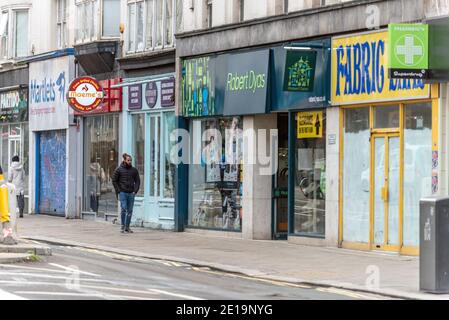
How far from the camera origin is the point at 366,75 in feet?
68.8

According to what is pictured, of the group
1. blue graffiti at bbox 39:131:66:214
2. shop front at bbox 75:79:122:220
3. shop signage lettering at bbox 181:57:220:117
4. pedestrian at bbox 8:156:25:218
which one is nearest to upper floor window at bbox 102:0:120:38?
shop front at bbox 75:79:122:220

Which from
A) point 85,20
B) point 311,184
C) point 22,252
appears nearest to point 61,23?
point 85,20

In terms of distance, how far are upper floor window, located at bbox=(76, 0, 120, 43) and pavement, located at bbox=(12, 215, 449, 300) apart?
6113mm

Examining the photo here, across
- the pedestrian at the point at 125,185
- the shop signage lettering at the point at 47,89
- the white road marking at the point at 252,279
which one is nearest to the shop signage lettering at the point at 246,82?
the pedestrian at the point at 125,185

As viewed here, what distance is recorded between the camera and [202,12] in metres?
26.9

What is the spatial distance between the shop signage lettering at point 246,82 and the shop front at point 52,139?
9.33 m

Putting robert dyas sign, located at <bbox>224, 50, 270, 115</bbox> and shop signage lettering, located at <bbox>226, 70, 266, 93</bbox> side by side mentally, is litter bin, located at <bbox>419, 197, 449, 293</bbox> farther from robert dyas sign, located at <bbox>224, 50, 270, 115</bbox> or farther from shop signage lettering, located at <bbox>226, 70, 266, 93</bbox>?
shop signage lettering, located at <bbox>226, 70, 266, 93</bbox>

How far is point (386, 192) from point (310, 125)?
2942 mm

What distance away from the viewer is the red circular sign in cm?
3008

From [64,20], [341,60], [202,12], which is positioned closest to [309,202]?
[341,60]

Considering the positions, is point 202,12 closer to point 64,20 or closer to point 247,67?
point 247,67

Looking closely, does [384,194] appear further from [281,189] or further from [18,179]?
[18,179]

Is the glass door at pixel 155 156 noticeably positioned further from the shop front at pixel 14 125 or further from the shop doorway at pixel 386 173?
the shop front at pixel 14 125

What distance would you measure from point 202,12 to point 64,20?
9.34 metres
